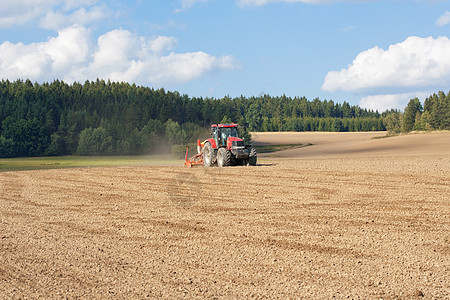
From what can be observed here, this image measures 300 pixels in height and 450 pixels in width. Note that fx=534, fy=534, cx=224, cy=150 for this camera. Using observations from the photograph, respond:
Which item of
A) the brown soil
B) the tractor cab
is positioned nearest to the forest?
the tractor cab

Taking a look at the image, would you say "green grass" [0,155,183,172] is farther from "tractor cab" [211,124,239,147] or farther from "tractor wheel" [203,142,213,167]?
"tractor cab" [211,124,239,147]

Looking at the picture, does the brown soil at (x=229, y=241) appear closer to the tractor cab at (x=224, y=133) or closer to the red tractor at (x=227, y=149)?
the red tractor at (x=227, y=149)

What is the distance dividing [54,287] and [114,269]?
1213mm

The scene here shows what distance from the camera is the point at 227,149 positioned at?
2933cm

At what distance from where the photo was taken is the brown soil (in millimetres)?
8055

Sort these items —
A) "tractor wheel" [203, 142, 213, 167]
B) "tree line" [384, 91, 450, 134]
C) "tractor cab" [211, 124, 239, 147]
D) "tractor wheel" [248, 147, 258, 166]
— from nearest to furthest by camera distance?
"tractor wheel" [248, 147, 258, 166] < "tractor cab" [211, 124, 239, 147] < "tractor wheel" [203, 142, 213, 167] < "tree line" [384, 91, 450, 134]

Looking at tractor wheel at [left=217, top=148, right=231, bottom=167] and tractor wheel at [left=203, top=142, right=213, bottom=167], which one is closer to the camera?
tractor wheel at [left=217, top=148, right=231, bottom=167]

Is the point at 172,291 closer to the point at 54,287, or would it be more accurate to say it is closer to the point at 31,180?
the point at 54,287

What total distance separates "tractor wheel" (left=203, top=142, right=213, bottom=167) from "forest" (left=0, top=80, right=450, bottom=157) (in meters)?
46.0

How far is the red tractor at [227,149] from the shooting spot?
28.7 metres

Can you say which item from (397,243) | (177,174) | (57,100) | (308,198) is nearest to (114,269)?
(397,243)

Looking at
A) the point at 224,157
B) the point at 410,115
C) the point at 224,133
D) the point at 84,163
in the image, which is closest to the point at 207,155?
the point at 224,133

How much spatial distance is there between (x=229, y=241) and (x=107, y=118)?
9180 cm

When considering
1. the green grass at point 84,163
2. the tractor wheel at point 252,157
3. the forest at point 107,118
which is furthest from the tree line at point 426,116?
the tractor wheel at point 252,157
